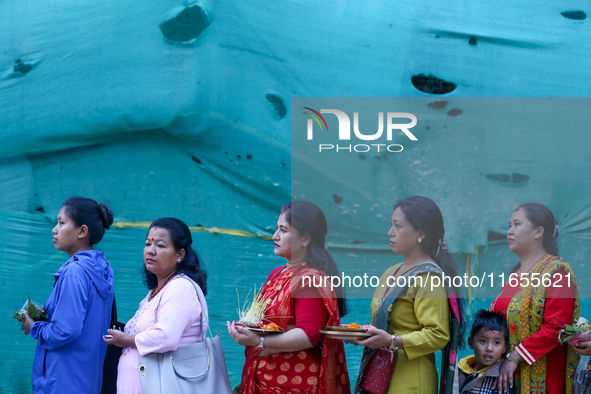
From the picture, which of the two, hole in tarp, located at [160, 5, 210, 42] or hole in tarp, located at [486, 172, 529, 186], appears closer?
hole in tarp, located at [486, 172, 529, 186]

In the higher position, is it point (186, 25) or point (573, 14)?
point (573, 14)

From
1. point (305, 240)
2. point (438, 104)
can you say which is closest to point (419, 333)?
point (305, 240)

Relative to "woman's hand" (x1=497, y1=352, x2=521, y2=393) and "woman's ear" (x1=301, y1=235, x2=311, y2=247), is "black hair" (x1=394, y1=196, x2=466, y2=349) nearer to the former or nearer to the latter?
"woman's hand" (x1=497, y1=352, x2=521, y2=393)

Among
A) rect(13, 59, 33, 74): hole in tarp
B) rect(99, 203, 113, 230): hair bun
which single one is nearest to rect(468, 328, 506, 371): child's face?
rect(99, 203, 113, 230): hair bun

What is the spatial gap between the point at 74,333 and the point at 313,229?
135cm

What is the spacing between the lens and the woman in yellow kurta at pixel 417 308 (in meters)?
2.69

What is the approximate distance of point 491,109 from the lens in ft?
12.3

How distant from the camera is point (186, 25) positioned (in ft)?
14.4

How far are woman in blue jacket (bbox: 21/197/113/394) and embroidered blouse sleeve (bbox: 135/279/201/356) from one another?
0.47 m

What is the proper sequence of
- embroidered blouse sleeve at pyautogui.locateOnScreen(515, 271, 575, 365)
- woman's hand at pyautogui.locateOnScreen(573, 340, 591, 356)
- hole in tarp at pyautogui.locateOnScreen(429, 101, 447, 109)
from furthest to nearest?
hole in tarp at pyautogui.locateOnScreen(429, 101, 447, 109) < embroidered blouse sleeve at pyautogui.locateOnScreen(515, 271, 575, 365) < woman's hand at pyautogui.locateOnScreen(573, 340, 591, 356)

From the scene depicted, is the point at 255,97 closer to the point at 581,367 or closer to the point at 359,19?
the point at 359,19

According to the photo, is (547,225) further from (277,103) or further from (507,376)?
(277,103)

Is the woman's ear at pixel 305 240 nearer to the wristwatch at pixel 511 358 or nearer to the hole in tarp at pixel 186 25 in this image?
the wristwatch at pixel 511 358

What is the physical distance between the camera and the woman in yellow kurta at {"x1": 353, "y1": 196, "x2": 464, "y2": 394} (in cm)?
Result: 269
